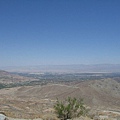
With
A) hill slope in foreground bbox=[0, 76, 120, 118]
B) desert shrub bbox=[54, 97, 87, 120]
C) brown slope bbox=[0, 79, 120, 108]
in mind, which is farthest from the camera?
brown slope bbox=[0, 79, 120, 108]

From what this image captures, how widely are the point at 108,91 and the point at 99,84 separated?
29.8 feet

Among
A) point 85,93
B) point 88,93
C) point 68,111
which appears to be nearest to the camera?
point 68,111

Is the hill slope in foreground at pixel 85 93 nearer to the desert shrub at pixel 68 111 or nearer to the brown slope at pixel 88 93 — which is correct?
the brown slope at pixel 88 93

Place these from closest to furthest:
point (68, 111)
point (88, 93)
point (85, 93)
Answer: point (68, 111) < point (85, 93) < point (88, 93)

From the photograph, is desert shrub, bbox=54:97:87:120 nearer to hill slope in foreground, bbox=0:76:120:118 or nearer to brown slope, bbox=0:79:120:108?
hill slope in foreground, bbox=0:76:120:118

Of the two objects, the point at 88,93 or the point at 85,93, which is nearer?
the point at 85,93

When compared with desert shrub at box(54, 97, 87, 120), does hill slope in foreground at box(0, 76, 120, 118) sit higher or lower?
lower

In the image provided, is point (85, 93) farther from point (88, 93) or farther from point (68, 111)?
point (68, 111)

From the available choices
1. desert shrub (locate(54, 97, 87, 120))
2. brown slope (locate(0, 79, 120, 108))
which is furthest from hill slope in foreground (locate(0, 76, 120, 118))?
desert shrub (locate(54, 97, 87, 120))

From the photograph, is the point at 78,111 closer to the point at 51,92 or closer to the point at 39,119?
the point at 39,119

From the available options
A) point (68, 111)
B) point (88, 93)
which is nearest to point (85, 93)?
point (88, 93)

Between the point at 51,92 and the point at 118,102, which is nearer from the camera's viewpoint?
the point at 118,102

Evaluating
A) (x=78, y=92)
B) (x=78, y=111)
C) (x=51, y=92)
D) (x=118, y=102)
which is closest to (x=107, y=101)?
(x=118, y=102)

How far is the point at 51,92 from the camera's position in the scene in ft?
438
